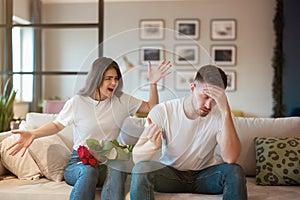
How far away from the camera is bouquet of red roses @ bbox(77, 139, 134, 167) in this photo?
76.0 inches

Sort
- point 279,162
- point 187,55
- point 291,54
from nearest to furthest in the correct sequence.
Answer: point 187,55 < point 279,162 < point 291,54

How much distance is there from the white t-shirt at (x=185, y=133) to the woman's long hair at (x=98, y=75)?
0.82 ft

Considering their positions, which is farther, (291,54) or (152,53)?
(291,54)

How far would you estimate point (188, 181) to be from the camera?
1967 mm

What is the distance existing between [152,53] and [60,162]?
878 millimetres

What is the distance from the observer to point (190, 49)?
5.91ft

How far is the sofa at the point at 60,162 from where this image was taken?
198 cm

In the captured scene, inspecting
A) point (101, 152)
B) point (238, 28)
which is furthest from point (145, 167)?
point (238, 28)

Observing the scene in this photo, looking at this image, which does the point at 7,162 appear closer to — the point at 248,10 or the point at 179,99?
the point at 179,99

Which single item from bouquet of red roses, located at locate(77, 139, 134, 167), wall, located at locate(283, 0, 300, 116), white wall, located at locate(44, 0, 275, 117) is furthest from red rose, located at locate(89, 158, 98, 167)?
wall, located at locate(283, 0, 300, 116)

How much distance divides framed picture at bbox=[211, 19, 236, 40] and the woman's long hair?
3887 mm

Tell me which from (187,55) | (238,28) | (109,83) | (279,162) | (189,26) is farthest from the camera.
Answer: (189,26)

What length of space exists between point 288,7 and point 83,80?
3.89 m

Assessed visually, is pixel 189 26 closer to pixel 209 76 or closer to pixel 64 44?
pixel 64 44
